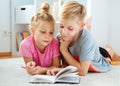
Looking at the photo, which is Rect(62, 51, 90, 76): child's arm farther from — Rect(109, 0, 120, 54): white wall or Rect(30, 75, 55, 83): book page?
Rect(109, 0, 120, 54): white wall

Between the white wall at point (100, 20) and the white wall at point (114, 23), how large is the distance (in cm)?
6

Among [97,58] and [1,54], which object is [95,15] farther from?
[1,54]

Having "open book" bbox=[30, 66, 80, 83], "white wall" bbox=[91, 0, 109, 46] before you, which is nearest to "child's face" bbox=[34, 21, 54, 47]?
"open book" bbox=[30, 66, 80, 83]

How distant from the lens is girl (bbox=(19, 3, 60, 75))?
4.18 ft

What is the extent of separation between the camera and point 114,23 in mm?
2664

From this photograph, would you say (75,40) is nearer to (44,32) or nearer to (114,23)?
(44,32)

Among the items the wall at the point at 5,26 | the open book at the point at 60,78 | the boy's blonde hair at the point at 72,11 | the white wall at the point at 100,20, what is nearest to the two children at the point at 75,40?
the boy's blonde hair at the point at 72,11

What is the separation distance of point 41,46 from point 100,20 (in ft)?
4.27

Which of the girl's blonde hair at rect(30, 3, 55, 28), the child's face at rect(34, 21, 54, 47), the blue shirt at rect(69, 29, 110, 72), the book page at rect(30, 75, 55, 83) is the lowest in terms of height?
Answer: the book page at rect(30, 75, 55, 83)

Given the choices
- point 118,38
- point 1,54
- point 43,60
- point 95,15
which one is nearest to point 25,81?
point 43,60

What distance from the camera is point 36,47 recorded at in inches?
53.2

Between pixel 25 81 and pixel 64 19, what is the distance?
0.40 meters

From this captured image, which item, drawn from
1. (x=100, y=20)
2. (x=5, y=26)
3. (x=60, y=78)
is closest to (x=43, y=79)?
(x=60, y=78)

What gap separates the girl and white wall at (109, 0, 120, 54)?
143 cm
